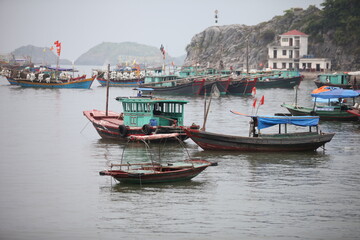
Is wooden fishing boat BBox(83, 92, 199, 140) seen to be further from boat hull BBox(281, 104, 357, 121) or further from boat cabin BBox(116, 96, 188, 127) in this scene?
boat hull BBox(281, 104, 357, 121)

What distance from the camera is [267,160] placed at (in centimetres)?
3114

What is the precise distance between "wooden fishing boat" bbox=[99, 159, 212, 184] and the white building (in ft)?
338

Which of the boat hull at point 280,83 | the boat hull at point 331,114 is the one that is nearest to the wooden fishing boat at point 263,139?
the boat hull at point 331,114

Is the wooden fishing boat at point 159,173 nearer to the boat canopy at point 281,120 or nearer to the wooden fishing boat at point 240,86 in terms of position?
the boat canopy at point 281,120

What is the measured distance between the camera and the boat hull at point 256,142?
3206 centimetres

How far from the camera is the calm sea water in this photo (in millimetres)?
20156

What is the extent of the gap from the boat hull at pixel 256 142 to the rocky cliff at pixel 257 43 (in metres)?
88.3

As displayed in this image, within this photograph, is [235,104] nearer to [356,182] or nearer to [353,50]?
[356,182]

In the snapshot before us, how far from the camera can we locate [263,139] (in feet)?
105

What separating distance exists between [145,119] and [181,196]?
42.2ft

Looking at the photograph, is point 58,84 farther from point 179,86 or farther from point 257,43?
point 257,43

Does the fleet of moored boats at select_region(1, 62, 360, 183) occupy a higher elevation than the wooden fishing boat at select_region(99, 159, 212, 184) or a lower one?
higher

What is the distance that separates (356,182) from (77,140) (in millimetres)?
19631

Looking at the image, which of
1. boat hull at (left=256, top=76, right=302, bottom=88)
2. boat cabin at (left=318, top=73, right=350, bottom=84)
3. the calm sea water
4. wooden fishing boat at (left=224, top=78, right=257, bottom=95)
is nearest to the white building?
boat hull at (left=256, top=76, right=302, bottom=88)
